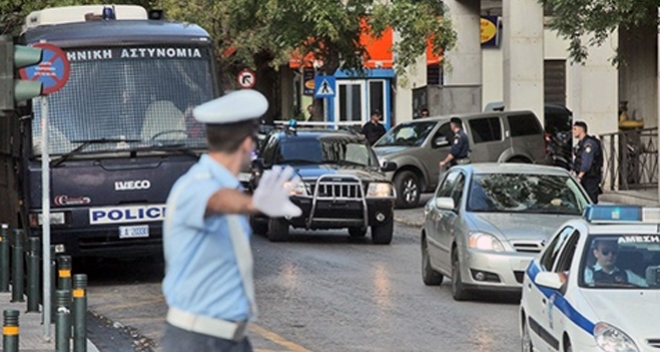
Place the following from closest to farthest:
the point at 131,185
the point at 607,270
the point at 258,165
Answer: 1. the point at 607,270
2. the point at 131,185
3. the point at 258,165

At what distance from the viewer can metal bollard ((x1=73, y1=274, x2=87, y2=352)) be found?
12.5 m

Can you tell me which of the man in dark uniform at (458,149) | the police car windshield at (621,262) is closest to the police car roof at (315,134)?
the man in dark uniform at (458,149)

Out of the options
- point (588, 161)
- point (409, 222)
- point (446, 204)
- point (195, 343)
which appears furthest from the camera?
point (409, 222)

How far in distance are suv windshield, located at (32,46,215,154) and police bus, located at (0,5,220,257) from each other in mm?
12

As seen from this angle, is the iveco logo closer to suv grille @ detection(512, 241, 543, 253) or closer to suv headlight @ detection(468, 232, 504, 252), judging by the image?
suv headlight @ detection(468, 232, 504, 252)

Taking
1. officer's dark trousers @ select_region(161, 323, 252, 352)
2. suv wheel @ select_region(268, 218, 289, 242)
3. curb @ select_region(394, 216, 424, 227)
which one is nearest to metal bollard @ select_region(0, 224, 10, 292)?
suv wheel @ select_region(268, 218, 289, 242)

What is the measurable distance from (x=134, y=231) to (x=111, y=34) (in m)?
2.39

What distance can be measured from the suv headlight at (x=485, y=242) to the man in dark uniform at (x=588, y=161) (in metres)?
6.72

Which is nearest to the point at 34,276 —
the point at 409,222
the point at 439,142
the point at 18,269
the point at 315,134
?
the point at 18,269

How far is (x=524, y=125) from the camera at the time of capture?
109 ft

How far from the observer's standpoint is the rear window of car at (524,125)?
109 feet

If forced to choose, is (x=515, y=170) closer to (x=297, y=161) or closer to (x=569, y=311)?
(x=297, y=161)

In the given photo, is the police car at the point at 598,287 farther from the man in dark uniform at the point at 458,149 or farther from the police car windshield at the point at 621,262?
the man in dark uniform at the point at 458,149

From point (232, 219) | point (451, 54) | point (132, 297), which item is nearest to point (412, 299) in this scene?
point (132, 297)
